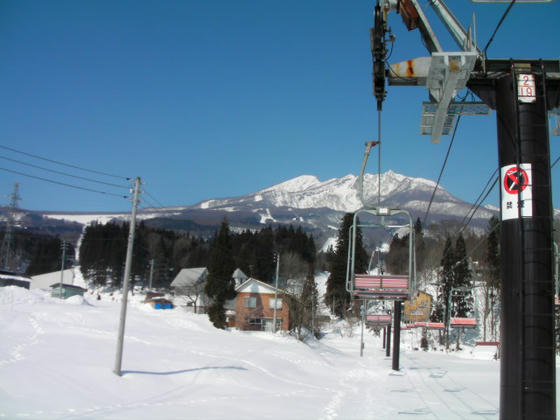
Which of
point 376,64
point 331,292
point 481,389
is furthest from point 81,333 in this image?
point 331,292

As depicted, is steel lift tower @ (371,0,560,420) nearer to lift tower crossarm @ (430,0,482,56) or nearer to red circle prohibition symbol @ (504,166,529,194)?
red circle prohibition symbol @ (504,166,529,194)

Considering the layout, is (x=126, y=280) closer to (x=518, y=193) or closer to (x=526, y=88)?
(x=518, y=193)

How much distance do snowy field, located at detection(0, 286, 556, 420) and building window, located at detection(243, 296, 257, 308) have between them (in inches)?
947

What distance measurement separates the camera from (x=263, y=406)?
14.8 meters

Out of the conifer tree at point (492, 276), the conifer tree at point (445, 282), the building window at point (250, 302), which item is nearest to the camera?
the building window at point (250, 302)

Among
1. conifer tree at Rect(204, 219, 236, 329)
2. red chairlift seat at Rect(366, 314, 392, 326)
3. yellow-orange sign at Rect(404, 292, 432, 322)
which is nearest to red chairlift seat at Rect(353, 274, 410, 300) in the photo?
red chairlift seat at Rect(366, 314, 392, 326)

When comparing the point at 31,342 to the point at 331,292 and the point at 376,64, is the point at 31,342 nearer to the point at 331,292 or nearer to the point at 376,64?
the point at 376,64

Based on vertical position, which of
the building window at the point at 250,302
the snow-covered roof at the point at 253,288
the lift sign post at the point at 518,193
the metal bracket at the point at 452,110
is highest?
the metal bracket at the point at 452,110

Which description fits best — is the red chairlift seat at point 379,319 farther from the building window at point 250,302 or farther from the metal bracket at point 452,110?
the metal bracket at point 452,110

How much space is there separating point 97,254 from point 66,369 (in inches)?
3826

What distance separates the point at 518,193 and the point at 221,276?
47564 mm

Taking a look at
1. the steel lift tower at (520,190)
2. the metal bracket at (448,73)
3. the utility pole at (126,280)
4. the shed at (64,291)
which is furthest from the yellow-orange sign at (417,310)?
the metal bracket at (448,73)

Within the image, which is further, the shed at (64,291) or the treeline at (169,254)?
the treeline at (169,254)

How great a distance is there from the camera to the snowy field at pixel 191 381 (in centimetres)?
1314
